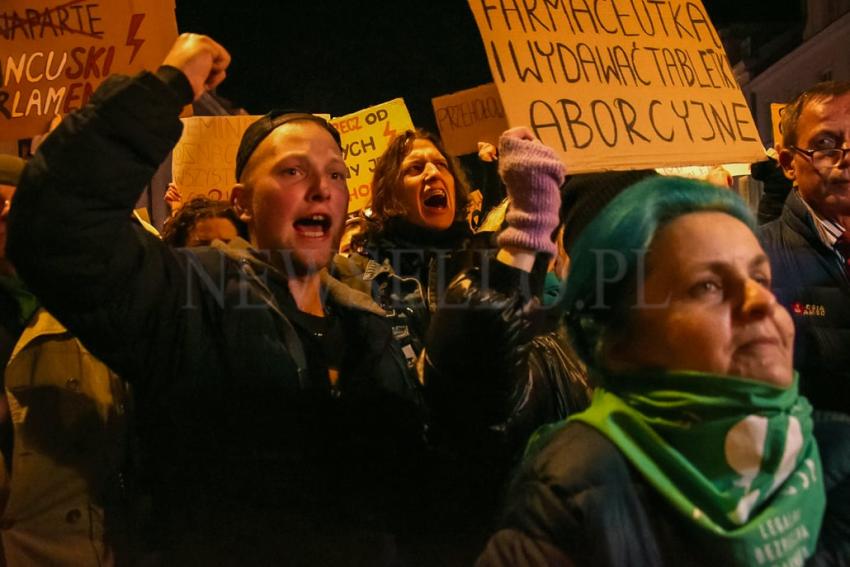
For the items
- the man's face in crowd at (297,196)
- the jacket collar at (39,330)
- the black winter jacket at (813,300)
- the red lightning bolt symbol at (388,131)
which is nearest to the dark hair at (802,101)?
the black winter jacket at (813,300)

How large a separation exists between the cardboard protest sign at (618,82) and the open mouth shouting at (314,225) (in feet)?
2.04

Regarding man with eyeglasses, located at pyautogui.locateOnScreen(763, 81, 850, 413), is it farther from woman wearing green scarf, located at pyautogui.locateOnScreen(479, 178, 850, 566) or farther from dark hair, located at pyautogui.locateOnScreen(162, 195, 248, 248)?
dark hair, located at pyautogui.locateOnScreen(162, 195, 248, 248)

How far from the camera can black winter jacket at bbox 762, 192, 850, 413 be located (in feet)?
8.05

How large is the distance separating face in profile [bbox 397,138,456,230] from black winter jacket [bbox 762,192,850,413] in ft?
4.01

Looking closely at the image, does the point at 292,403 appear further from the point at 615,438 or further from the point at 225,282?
the point at 615,438

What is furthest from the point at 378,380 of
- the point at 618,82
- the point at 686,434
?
the point at 618,82

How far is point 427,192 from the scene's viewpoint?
350 cm

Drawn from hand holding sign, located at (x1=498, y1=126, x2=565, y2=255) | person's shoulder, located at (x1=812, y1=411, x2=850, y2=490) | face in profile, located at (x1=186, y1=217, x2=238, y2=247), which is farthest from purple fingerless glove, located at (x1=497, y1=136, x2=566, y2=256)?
face in profile, located at (x1=186, y1=217, x2=238, y2=247)

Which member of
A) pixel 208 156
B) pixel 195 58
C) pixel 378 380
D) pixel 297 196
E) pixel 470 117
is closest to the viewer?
pixel 195 58

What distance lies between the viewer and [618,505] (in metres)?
1.44

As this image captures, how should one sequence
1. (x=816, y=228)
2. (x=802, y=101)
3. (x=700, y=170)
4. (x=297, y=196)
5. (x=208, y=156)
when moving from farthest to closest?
(x=208, y=156)
(x=700, y=170)
(x=802, y=101)
(x=816, y=228)
(x=297, y=196)

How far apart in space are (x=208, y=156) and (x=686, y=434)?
3.42 m

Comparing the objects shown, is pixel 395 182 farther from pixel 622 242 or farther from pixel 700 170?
pixel 622 242

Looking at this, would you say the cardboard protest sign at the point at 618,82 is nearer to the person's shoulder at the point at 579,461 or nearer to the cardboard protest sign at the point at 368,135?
the person's shoulder at the point at 579,461
